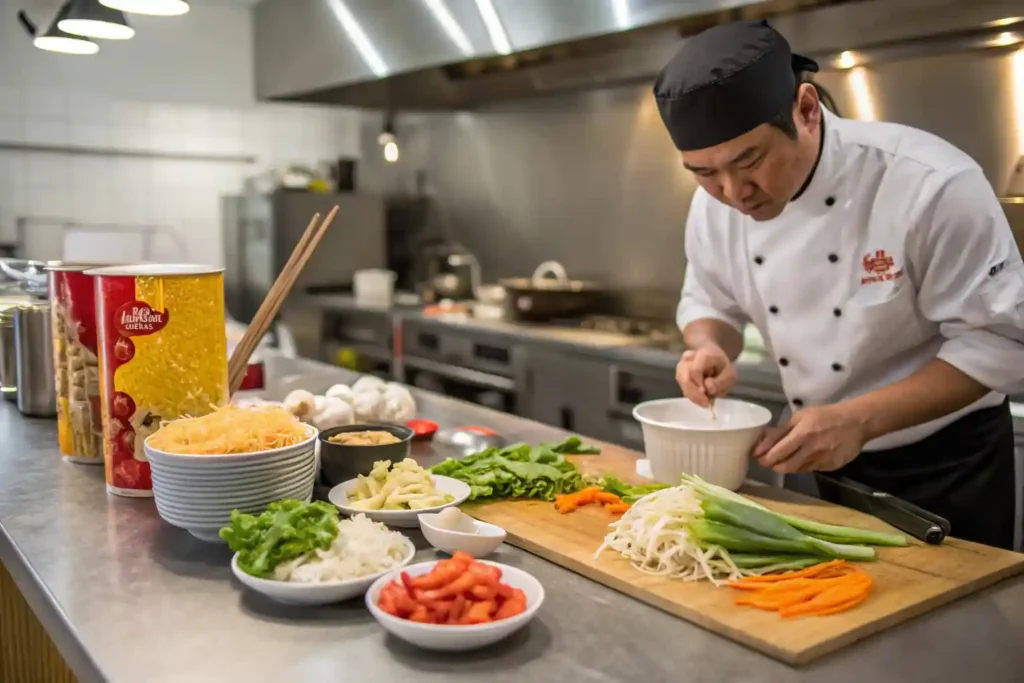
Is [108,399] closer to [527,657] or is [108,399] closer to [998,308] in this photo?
[527,657]

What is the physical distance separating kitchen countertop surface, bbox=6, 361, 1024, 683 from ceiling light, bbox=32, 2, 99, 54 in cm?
217

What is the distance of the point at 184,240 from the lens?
226 inches

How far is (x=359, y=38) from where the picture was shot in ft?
15.5

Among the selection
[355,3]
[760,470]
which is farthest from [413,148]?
[760,470]

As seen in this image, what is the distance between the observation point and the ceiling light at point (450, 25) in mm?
4113

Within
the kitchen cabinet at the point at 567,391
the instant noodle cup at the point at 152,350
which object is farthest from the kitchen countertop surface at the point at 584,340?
the instant noodle cup at the point at 152,350

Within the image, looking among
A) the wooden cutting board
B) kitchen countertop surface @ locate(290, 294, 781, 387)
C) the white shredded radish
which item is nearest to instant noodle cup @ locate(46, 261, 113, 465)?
the wooden cutting board

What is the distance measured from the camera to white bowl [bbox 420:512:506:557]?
1.22 meters

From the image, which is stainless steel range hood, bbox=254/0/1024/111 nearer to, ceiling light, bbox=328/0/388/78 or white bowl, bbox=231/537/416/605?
ceiling light, bbox=328/0/388/78

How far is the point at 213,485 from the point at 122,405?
281mm

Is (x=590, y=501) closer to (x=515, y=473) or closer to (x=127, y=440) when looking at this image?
(x=515, y=473)

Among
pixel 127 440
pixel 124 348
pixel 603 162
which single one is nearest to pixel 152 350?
pixel 124 348

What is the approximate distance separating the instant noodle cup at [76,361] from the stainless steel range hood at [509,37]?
87.9 inches

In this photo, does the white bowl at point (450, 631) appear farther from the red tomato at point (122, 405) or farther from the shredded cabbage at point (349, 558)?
the red tomato at point (122, 405)
